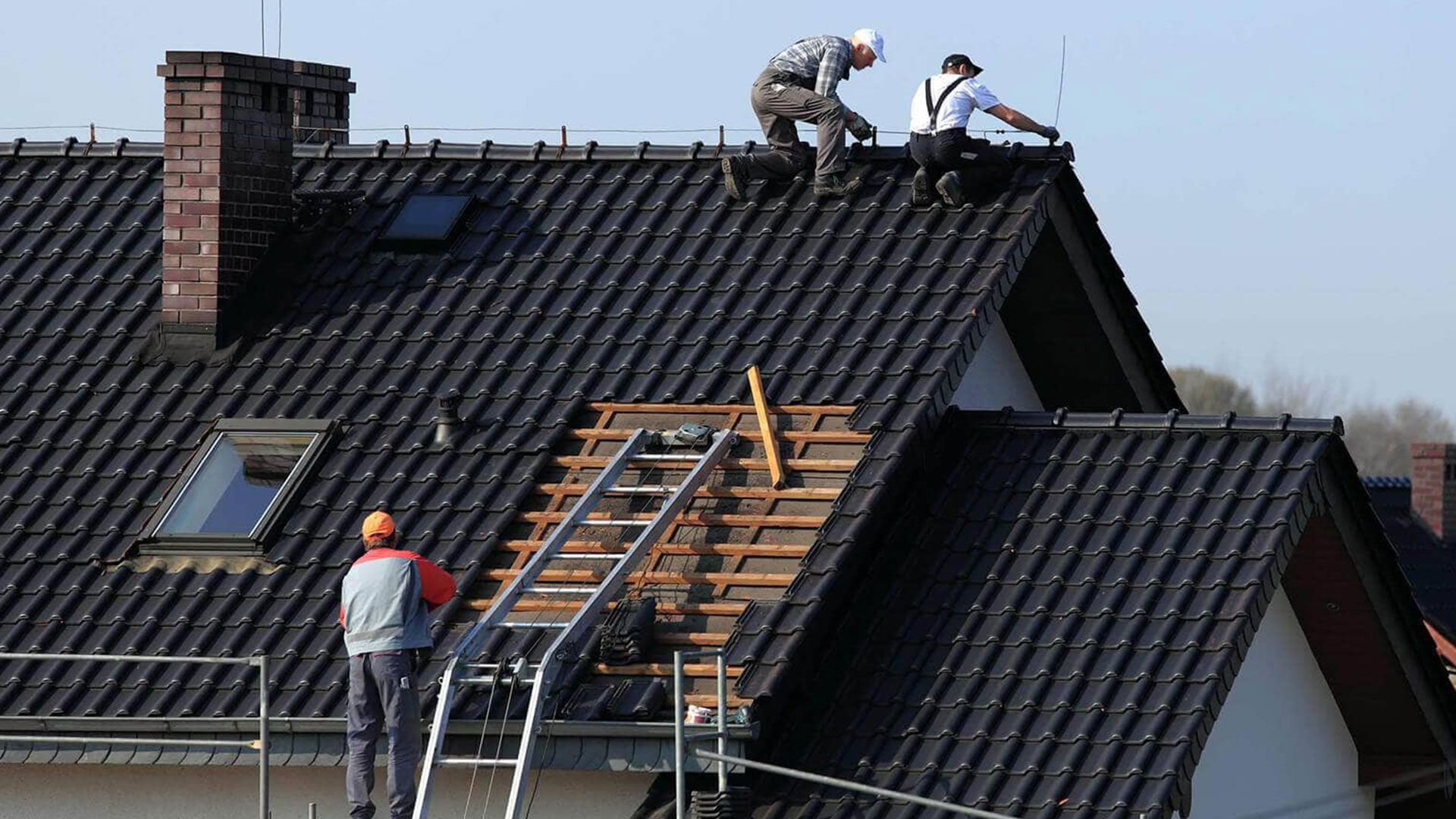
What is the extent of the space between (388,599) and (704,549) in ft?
7.21

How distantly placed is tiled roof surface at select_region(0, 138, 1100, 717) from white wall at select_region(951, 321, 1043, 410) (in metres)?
0.86

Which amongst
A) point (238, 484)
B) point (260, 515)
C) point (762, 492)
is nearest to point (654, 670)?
point (762, 492)

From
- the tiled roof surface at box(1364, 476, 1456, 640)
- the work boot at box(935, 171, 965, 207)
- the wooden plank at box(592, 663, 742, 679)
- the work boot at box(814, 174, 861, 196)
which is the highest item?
the tiled roof surface at box(1364, 476, 1456, 640)

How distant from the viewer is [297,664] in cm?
1315

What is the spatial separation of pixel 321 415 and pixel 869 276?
11.6ft

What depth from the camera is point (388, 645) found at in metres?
11.9

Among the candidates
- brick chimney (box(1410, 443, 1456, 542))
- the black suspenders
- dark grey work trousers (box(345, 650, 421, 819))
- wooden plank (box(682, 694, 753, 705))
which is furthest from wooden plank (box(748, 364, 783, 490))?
brick chimney (box(1410, 443, 1456, 542))

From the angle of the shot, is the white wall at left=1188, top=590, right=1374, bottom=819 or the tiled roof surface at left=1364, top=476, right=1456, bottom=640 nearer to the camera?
the white wall at left=1188, top=590, right=1374, bottom=819

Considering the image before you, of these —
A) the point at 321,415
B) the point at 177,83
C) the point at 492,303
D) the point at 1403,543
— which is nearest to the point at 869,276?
the point at 492,303

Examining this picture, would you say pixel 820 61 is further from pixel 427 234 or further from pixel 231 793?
pixel 231 793

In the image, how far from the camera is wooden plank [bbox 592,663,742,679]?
41.4 ft

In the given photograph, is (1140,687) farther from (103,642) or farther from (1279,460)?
(103,642)

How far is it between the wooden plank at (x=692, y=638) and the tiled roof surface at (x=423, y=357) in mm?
183

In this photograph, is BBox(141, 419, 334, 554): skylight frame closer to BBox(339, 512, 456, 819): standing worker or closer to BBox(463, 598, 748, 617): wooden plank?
BBox(463, 598, 748, 617): wooden plank
